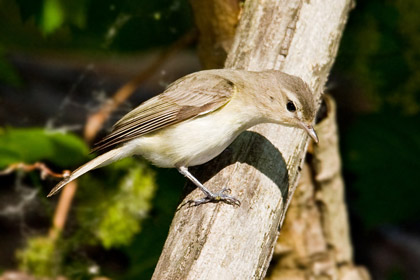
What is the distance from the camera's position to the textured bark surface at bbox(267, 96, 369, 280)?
3539 mm

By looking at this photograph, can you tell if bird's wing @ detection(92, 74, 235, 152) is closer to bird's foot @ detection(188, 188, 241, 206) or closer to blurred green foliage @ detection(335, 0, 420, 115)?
bird's foot @ detection(188, 188, 241, 206)

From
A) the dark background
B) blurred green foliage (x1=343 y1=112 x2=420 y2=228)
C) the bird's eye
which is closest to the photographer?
the bird's eye

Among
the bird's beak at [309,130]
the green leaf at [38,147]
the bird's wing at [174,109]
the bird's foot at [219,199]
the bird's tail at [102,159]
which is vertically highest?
the green leaf at [38,147]

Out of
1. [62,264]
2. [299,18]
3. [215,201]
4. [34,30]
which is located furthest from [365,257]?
[34,30]

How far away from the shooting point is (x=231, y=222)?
90.0 inches

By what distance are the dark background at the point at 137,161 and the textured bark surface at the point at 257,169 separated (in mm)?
957

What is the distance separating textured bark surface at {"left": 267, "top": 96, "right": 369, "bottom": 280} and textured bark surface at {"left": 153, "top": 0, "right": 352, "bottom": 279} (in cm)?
61

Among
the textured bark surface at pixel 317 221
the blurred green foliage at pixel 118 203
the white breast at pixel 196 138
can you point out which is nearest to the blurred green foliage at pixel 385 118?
the textured bark surface at pixel 317 221

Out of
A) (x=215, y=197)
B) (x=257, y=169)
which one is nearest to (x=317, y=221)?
(x=257, y=169)

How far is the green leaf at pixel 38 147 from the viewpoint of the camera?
364 centimetres

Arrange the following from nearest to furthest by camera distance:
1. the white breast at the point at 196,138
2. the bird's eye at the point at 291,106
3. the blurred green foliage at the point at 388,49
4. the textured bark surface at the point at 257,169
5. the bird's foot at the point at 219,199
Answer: the textured bark surface at the point at 257,169
the bird's foot at the point at 219,199
the white breast at the point at 196,138
the bird's eye at the point at 291,106
the blurred green foliage at the point at 388,49

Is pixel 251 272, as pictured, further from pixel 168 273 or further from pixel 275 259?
pixel 275 259

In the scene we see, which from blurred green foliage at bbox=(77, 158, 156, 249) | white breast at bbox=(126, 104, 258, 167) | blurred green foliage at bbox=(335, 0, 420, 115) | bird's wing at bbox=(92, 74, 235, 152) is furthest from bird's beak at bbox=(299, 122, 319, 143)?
blurred green foliage at bbox=(335, 0, 420, 115)

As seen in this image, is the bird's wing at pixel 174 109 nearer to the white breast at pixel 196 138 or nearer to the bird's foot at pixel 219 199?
the white breast at pixel 196 138
